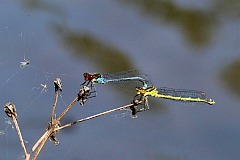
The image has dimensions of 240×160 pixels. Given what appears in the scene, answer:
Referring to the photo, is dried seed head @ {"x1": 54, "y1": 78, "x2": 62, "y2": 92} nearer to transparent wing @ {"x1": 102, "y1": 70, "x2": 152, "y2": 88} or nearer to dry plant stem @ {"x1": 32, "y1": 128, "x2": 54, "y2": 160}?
dry plant stem @ {"x1": 32, "y1": 128, "x2": 54, "y2": 160}

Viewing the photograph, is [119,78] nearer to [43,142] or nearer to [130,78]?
[130,78]

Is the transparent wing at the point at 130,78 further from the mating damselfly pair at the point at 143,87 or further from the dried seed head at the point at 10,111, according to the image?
the dried seed head at the point at 10,111

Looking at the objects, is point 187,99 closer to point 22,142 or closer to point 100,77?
point 100,77

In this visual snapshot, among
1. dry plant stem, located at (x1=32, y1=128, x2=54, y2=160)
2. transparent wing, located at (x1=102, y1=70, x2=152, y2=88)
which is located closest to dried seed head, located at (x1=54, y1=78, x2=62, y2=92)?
dry plant stem, located at (x1=32, y1=128, x2=54, y2=160)

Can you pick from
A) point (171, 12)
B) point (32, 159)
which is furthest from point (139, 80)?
point (171, 12)

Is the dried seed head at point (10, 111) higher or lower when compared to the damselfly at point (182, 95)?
lower

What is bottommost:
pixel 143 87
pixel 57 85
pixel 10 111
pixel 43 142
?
pixel 43 142

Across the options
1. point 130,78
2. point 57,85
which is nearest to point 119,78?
point 130,78

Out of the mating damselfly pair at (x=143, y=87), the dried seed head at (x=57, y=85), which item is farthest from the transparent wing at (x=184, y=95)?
the dried seed head at (x=57, y=85)
